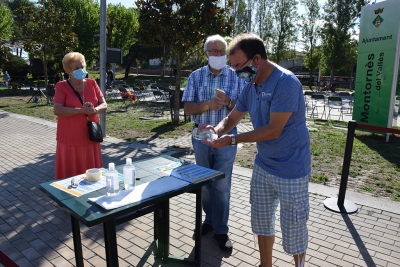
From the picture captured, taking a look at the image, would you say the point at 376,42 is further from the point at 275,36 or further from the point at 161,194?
the point at 275,36

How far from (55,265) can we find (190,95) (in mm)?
2101

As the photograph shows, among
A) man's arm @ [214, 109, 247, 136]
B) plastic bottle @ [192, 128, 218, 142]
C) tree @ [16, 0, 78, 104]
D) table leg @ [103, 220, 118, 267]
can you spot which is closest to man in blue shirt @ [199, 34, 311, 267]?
plastic bottle @ [192, 128, 218, 142]

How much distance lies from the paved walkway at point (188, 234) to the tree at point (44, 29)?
11.2m

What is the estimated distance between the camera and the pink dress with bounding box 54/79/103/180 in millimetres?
3680

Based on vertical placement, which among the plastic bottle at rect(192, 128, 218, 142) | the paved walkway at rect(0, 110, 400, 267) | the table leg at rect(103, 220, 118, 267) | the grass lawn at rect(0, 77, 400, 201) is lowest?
the paved walkway at rect(0, 110, 400, 267)

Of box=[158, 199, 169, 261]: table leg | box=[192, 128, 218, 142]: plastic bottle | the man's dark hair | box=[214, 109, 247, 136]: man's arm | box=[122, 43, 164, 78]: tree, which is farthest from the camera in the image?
box=[122, 43, 164, 78]: tree

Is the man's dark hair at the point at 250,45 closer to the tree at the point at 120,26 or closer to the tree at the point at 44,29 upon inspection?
the tree at the point at 44,29

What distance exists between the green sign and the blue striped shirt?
7167mm

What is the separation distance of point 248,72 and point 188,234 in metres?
2.12

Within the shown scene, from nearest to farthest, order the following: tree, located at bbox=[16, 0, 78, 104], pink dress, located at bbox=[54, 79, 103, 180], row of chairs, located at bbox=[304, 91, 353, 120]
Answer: pink dress, located at bbox=[54, 79, 103, 180] < row of chairs, located at bbox=[304, 91, 353, 120] < tree, located at bbox=[16, 0, 78, 104]

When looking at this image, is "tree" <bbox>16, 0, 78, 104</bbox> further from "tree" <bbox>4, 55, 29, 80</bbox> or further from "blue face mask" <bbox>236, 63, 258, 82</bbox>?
"tree" <bbox>4, 55, 29, 80</bbox>

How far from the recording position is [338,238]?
3.55 meters

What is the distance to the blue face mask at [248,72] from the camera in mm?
2271

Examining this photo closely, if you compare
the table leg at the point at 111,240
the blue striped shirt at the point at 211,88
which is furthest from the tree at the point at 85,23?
the table leg at the point at 111,240
